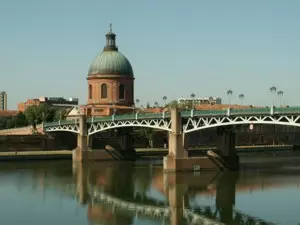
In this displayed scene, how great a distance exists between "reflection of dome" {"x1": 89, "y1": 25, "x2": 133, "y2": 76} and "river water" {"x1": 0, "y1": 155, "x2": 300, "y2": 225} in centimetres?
4982

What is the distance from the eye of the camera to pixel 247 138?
147250 mm

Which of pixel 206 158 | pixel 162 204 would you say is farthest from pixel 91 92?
pixel 162 204

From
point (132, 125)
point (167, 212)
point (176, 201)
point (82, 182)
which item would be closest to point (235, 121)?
point (176, 201)

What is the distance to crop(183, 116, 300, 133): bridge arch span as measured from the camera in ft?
205

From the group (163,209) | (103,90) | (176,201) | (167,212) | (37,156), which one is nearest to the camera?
(167,212)

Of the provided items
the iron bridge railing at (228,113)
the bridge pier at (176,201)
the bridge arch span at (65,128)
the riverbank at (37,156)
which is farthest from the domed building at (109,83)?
the bridge pier at (176,201)

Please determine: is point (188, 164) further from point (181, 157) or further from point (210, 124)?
point (210, 124)

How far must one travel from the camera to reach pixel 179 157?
248 feet

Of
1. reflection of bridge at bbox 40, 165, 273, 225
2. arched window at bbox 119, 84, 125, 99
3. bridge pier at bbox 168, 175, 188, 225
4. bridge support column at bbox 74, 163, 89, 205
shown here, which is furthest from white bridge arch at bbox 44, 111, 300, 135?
arched window at bbox 119, 84, 125, 99

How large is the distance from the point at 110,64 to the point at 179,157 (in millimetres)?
60585

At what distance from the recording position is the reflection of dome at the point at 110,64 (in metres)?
133

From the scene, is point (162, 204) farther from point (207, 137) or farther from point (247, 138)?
point (247, 138)

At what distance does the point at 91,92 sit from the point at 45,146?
2240 cm

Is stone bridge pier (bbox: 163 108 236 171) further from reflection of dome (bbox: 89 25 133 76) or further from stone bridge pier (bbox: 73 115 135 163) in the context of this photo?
reflection of dome (bbox: 89 25 133 76)
